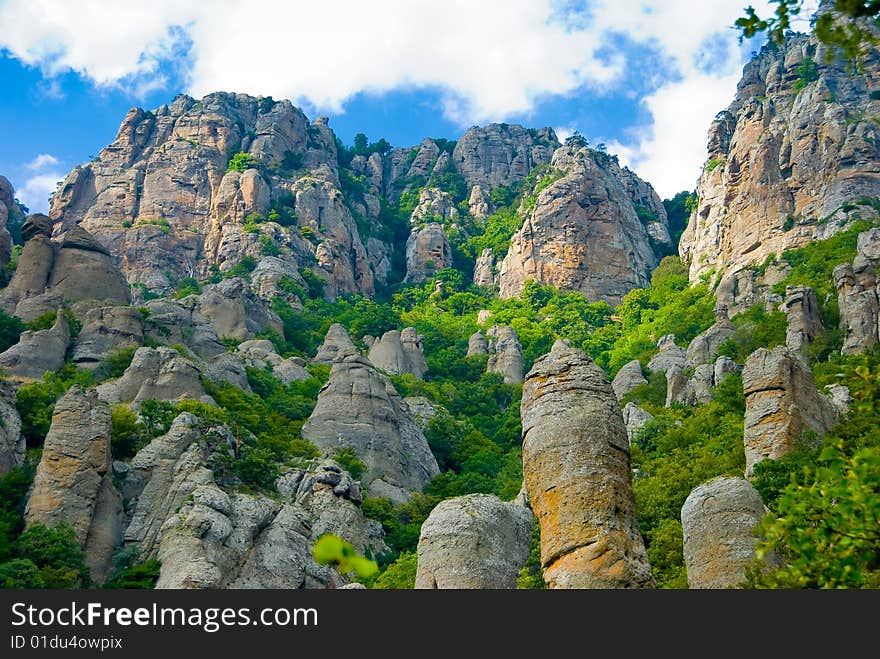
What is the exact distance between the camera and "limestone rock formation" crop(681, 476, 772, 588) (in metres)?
21.5

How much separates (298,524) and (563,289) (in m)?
72.9

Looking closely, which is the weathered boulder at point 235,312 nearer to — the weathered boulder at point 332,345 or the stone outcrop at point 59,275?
the weathered boulder at point 332,345

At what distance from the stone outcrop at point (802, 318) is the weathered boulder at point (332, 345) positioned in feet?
96.9

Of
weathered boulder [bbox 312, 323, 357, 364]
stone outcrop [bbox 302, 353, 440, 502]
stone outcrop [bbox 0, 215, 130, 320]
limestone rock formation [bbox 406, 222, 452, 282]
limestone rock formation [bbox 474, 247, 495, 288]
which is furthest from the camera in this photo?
limestone rock formation [bbox 406, 222, 452, 282]

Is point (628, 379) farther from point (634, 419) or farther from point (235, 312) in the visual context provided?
point (235, 312)

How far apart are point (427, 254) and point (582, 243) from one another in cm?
1829

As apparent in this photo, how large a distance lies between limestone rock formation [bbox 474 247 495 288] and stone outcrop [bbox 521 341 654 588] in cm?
8950

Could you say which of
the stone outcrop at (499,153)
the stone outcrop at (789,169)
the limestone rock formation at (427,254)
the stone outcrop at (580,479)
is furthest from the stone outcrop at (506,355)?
the stone outcrop at (580,479)

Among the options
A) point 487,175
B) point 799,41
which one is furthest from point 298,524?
point 487,175

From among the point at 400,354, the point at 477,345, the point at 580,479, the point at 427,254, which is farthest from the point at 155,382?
the point at 427,254

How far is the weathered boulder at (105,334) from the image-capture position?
2042 inches

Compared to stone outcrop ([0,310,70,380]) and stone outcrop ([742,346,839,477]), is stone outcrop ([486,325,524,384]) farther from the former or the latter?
stone outcrop ([742,346,839,477])

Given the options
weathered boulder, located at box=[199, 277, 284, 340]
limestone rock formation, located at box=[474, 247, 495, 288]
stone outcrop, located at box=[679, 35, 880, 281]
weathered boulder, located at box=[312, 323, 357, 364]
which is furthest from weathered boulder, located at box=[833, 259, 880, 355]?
limestone rock formation, located at box=[474, 247, 495, 288]

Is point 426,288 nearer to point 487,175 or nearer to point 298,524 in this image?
point 487,175
